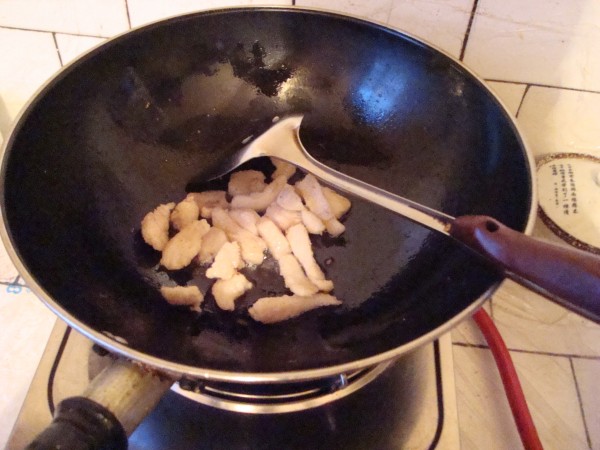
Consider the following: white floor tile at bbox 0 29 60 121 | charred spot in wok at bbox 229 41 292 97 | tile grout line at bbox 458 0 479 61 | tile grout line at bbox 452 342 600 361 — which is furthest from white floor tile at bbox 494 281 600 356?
white floor tile at bbox 0 29 60 121

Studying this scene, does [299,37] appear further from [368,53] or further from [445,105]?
[445,105]

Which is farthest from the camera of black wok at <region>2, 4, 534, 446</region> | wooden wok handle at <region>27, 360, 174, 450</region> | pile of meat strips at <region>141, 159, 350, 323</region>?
pile of meat strips at <region>141, 159, 350, 323</region>

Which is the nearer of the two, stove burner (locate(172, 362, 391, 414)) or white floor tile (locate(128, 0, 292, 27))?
stove burner (locate(172, 362, 391, 414))

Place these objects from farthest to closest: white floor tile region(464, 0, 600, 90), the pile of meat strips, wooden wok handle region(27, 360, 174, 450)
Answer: white floor tile region(464, 0, 600, 90), the pile of meat strips, wooden wok handle region(27, 360, 174, 450)

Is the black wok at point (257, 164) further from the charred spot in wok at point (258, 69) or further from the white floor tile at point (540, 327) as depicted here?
the white floor tile at point (540, 327)

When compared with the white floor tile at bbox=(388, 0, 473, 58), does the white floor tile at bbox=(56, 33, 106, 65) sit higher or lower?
lower

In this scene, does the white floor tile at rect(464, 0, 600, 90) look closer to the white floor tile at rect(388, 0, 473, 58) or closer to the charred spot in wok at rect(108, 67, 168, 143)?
the white floor tile at rect(388, 0, 473, 58)
